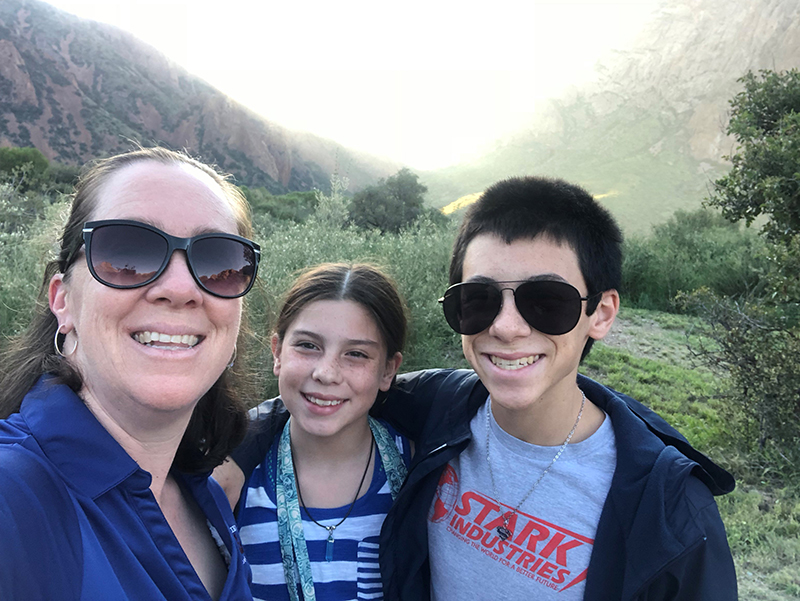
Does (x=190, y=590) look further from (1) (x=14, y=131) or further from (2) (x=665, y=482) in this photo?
(1) (x=14, y=131)

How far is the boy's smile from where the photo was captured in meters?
1.51

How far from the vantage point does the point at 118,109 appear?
34.4 metres

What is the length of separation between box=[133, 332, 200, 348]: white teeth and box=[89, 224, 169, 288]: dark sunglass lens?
0.11 m

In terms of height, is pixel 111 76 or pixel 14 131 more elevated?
pixel 111 76

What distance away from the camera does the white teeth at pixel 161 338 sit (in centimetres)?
105

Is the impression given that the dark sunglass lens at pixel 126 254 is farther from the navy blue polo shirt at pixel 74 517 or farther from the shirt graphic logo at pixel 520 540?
the shirt graphic logo at pixel 520 540

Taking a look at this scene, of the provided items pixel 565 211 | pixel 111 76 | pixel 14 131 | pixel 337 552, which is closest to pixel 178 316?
pixel 337 552

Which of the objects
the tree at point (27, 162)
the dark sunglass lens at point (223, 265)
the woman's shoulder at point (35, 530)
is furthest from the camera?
the tree at point (27, 162)

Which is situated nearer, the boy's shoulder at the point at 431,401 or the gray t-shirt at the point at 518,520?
the gray t-shirt at the point at 518,520

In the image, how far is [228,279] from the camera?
3.92 ft

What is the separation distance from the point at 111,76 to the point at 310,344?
43.4 metres

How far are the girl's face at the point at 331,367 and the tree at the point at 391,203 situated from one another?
15253 millimetres

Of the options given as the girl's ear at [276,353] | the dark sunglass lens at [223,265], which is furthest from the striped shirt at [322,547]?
the dark sunglass lens at [223,265]

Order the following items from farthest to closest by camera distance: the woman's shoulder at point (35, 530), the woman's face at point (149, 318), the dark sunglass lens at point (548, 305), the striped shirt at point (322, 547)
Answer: the striped shirt at point (322, 547), the dark sunglass lens at point (548, 305), the woman's face at point (149, 318), the woman's shoulder at point (35, 530)
